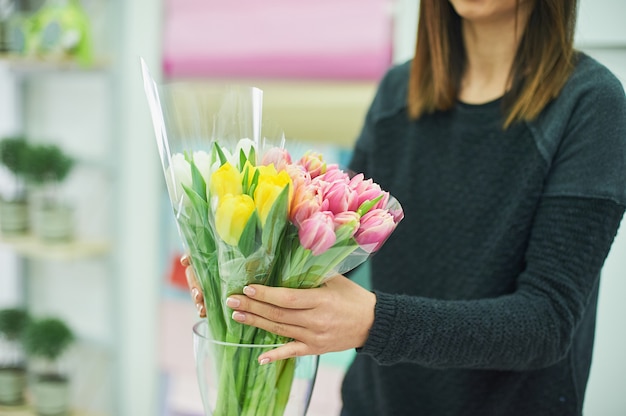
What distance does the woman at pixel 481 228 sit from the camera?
829 mm

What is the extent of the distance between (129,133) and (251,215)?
1959mm

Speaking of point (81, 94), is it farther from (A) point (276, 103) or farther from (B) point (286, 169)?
(B) point (286, 169)

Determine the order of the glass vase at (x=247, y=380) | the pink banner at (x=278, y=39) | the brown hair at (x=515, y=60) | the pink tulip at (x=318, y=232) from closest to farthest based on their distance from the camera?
the pink tulip at (x=318, y=232)
the glass vase at (x=247, y=380)
the brown hair at (x=515, y=60)
the pink banner at (x=278, y=39)

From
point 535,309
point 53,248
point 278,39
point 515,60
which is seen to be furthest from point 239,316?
point 53,248

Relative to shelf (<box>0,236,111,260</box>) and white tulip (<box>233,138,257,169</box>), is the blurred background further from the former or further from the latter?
white tulip (<box>233,138,257,169</box>)

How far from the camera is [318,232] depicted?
664mm

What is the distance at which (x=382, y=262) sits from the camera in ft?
3.78

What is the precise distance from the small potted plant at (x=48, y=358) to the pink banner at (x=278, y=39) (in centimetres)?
97

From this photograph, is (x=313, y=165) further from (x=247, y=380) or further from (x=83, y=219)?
(x=83, y=219)

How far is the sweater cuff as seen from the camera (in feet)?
2.66

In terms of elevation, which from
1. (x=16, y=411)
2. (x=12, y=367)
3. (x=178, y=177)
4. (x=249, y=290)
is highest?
(x=178, y=177)

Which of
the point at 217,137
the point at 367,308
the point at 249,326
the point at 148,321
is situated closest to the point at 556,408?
the point at 367,308

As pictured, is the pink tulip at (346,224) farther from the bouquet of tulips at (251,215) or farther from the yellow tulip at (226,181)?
the yellow tulip at (226,181)

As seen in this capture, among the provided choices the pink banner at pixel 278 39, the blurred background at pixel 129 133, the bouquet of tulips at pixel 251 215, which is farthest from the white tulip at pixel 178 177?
the pink banner at pixel 278 39
